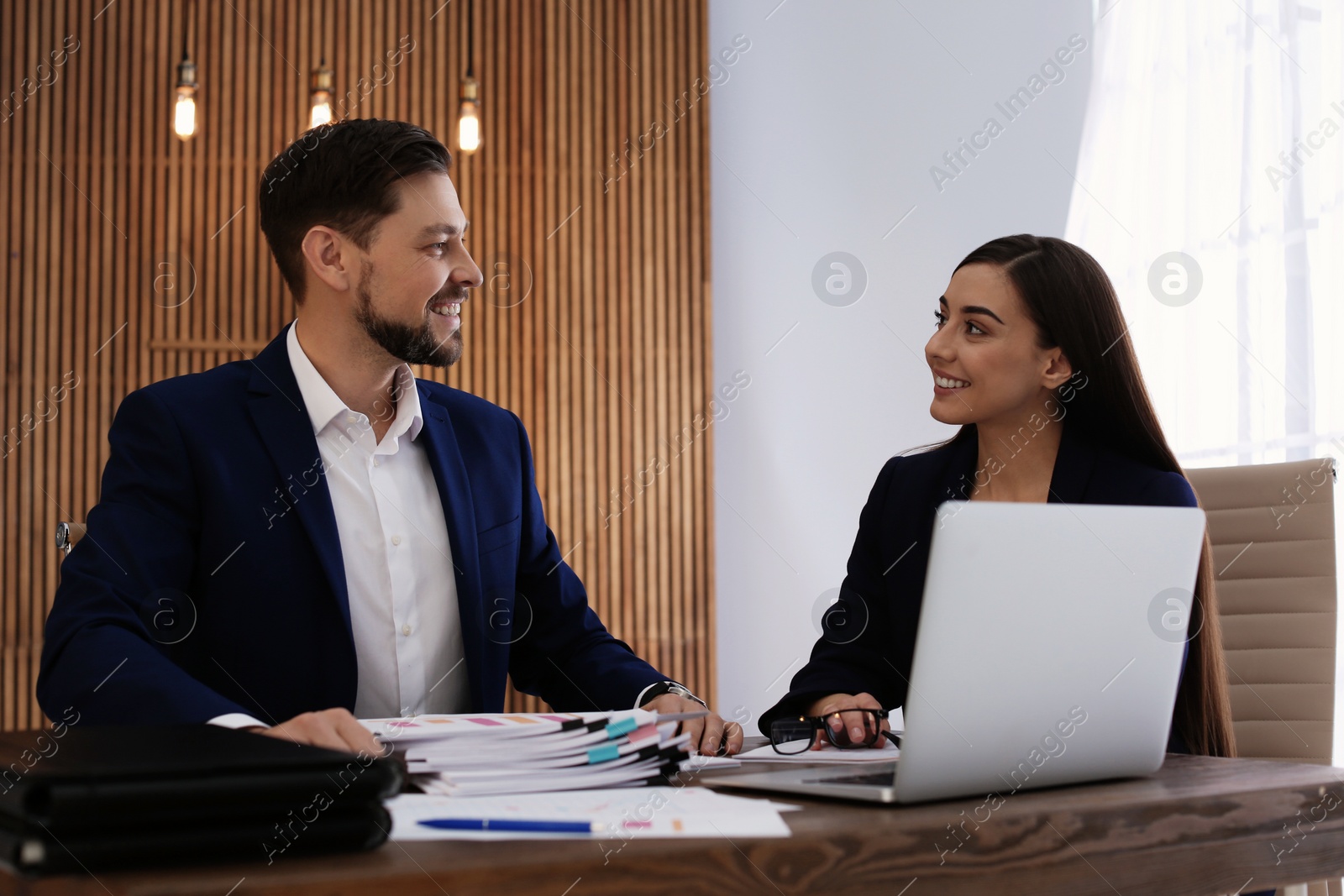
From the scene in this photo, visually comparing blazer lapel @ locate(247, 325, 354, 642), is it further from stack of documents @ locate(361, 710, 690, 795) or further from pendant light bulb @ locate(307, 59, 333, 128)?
pendant light bulb @ locate(307, 59, 333, 128)

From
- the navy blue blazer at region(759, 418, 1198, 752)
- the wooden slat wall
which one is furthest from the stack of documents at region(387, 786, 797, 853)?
the wooden slat wall

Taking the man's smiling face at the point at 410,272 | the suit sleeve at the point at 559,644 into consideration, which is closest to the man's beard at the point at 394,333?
the man's smiling face at the point at 410,272

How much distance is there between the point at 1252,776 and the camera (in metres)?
1.31

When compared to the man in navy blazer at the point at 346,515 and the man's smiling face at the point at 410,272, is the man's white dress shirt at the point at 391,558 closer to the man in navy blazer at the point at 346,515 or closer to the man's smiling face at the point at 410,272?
the man in navy blazer at the point at 346,515

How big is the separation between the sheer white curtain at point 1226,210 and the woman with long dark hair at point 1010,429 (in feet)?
5.82

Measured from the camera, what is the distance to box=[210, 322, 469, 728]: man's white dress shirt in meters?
2.09

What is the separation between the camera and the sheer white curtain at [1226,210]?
374 cm

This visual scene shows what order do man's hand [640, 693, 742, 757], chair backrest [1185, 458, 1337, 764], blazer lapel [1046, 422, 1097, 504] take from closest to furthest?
man's hand [640, 693, 742, 757], blazer lapel [1046, 422, 1097, 504], chair backrest [1185, 458, 1337, 764]

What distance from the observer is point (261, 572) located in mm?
1958

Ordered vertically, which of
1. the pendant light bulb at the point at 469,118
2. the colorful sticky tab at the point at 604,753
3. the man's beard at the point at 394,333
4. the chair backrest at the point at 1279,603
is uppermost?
the pendant light bulb at the point at 469,118

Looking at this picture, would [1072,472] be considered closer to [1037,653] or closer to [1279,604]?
[1279,604]

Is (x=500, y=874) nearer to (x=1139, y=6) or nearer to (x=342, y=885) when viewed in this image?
(x=342, y=885)

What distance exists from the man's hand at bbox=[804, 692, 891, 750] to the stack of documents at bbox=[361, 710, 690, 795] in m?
0.50

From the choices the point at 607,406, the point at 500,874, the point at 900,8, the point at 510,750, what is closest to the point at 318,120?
the point at 607,406
